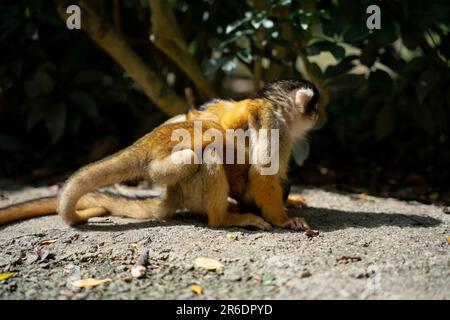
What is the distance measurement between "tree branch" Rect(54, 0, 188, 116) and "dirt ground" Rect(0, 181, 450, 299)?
2.00 meters

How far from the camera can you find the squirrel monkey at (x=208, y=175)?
4.55 metres

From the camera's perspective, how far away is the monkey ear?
4879mm

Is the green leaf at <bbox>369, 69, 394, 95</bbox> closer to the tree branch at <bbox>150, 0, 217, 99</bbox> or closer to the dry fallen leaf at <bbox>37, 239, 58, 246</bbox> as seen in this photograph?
the tree branch at <bbox>150, 0, 217, 99</bbox>

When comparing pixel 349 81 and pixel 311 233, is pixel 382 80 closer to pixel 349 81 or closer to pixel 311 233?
pixel 349 81

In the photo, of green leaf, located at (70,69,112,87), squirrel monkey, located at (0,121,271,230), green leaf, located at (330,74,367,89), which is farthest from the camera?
green leaf, located at (70,69,112,87)

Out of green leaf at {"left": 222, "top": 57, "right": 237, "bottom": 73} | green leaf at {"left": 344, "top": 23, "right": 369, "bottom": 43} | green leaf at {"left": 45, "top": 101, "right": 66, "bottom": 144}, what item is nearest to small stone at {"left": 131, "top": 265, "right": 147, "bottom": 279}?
green leaf at {"left": 222, "top": 57, "right": 237, "bottom": 73}

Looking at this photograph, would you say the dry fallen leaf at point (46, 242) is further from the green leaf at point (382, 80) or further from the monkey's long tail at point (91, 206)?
the green leaf at point (382, 80)

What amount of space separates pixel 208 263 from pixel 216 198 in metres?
0.84

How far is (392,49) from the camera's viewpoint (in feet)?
23.0

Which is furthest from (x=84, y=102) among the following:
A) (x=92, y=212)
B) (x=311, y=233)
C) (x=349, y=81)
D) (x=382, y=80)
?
(x=311, y=233)

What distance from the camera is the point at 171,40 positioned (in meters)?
6.29

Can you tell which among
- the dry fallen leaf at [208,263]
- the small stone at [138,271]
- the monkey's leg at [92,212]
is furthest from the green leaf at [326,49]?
the small stone at [138,271]

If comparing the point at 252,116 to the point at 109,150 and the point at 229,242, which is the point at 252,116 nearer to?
the point at 229,242

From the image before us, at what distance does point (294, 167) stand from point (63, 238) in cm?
356
